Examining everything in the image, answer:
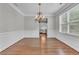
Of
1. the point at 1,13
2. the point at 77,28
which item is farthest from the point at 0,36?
the point at 77,28

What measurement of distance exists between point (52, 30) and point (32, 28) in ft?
6.37

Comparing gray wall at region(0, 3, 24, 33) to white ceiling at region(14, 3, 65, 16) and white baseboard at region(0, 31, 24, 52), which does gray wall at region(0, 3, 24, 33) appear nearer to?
white baseboard at region(0, 31, 24, 52)

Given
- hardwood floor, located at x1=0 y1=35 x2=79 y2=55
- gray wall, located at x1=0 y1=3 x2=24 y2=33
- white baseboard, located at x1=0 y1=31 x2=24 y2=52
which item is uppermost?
gray wall, located at x1=0 y1=3 x2=24 y2=33

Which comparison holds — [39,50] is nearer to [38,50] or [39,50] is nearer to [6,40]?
[38,50]

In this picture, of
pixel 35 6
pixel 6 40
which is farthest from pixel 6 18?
pixel 35 6

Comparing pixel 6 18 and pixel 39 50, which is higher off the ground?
pixel 6 18

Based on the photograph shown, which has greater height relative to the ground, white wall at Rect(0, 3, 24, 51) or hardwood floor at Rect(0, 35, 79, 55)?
white wall at Rect(0, 3, 24, 51)

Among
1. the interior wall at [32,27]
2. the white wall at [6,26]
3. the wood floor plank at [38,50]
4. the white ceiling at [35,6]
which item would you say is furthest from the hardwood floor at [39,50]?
the interior wall at [32,27]

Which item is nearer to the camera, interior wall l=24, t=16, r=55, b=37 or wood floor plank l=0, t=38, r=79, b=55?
wood floor plank l=0, t=38, r=79, b=55

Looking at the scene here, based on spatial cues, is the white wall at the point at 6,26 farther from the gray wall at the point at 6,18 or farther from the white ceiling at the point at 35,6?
the white ceiling at the point at 35,6

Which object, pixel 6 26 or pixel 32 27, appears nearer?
pixel 6 26

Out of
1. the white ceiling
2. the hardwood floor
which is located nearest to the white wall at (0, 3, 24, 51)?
the hardwood floor
